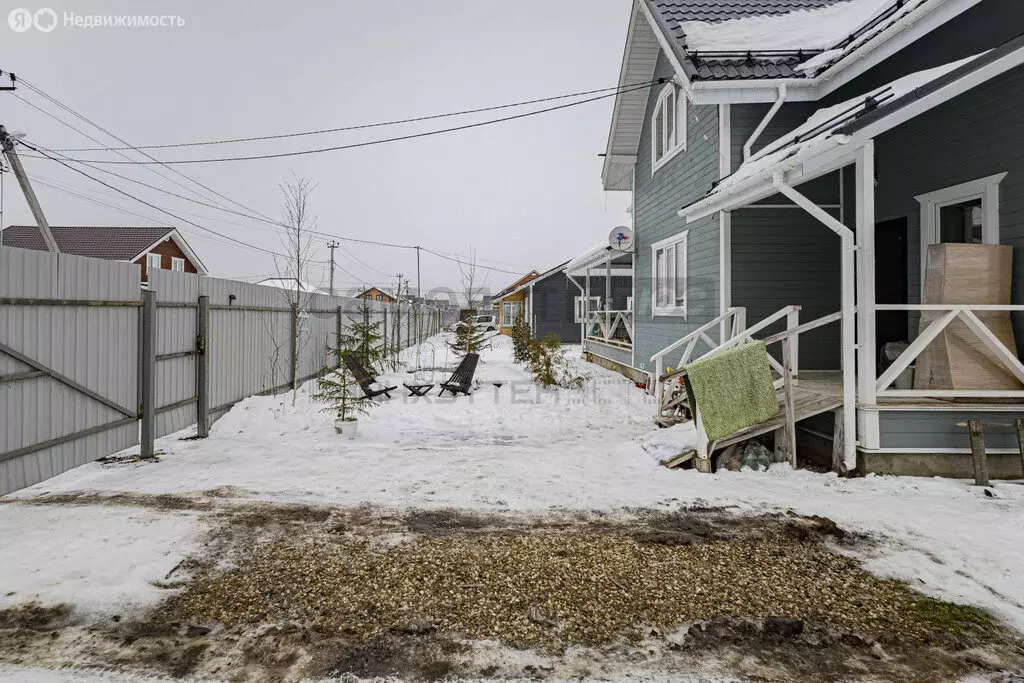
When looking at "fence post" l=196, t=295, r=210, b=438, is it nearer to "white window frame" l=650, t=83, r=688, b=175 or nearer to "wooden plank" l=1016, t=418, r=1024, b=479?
"white window frame" l=650, t=83, r=688, b=175

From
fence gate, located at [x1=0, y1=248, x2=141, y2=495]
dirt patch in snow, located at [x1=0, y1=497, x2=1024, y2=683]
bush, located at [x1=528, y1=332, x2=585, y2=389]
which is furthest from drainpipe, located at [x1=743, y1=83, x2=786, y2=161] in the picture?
fence gate, located at [x1=0, y1=248, x2=141, y2=495]

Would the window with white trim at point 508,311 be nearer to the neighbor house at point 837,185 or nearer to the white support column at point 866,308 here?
the neighbor house at point 837,185

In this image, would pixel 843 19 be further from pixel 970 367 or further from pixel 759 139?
pixel 970 367

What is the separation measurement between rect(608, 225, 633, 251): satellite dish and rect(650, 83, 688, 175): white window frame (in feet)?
4.88

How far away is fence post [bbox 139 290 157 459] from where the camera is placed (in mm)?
5941

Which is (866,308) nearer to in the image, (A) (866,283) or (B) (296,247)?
(A) (866,283)

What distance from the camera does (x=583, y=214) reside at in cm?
8125

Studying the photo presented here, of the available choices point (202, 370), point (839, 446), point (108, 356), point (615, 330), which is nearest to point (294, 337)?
point (202, 370)

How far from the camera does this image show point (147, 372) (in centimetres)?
597

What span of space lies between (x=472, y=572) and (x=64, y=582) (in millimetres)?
2393

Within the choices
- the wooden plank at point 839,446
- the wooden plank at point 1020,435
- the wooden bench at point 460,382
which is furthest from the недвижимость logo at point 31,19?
the wooden plank at point 1020,435

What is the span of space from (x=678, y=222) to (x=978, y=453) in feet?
20.8

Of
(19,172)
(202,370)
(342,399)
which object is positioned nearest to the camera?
(202,370)

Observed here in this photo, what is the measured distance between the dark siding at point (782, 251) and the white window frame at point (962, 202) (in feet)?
5.29
